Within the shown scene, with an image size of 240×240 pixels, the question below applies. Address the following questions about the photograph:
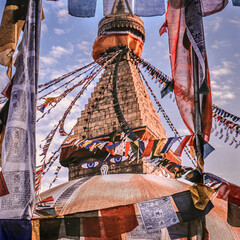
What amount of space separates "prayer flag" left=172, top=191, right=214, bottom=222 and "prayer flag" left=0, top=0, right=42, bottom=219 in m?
1.74

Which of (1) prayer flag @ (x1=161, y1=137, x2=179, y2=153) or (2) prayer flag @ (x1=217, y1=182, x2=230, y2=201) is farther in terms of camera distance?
(1) prayer flag @ (x1=161, y1=137, x2=179, y2=153)

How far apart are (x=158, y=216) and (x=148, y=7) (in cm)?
284

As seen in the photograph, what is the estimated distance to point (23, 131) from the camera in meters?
3.77

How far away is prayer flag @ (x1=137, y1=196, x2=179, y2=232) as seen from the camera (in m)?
3.94

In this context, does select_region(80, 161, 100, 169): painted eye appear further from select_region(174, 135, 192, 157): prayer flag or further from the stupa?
select_region(174, 135, 192, 157): prayer flag

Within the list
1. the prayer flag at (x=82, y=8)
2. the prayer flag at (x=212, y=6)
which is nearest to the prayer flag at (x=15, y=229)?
the prayer flag at (x=82, y=8)

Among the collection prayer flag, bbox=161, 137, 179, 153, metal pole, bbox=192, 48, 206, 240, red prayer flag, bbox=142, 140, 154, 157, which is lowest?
red prayer flag, bbox=142, 140, 154, 157

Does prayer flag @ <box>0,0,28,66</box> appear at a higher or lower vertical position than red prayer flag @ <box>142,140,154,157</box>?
higher

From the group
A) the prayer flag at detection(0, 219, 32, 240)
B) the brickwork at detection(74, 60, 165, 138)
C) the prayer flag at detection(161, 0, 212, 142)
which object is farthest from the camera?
the brickwork at detection(74, 60, 165, 138)

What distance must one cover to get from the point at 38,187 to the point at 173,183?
175 inches

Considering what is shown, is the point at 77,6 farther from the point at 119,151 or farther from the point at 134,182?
the point at 134,182

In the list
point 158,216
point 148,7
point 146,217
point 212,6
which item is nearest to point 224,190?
point 158,216

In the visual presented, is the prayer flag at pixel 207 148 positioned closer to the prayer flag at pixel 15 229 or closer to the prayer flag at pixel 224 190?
the prayer flag at pixel 224 190

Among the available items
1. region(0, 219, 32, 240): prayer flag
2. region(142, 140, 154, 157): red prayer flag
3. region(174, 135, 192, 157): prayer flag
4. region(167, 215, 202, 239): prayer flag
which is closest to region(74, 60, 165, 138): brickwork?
region(142, 140, 154, 157): red prayer flag
